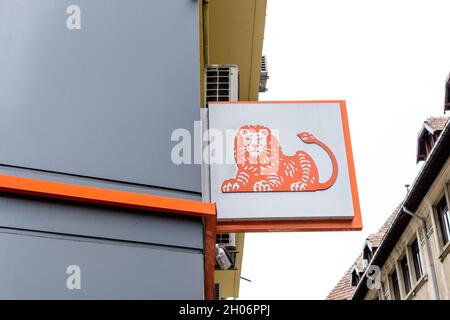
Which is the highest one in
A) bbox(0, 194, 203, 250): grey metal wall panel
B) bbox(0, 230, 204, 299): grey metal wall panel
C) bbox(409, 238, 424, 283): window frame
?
bbox(409, 238, 424, 283): window frame

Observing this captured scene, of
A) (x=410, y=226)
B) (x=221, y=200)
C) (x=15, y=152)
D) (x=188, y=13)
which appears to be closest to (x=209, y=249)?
(x=221, y=200)

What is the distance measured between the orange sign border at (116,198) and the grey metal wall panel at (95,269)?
0.85 feet

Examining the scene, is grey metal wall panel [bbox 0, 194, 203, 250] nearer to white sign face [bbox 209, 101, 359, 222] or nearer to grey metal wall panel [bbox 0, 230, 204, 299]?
grey metal wall panel [bbox 0, 230, 204, 299]

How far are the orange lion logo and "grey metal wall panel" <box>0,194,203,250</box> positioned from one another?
89 cm

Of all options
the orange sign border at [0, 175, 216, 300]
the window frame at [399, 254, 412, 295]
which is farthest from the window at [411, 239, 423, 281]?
the orange sign border at [0, 175, 216, 300]

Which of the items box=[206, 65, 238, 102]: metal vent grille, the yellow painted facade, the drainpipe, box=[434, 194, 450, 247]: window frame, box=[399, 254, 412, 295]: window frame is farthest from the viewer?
box=[399, 254, 412, 295]: window frame

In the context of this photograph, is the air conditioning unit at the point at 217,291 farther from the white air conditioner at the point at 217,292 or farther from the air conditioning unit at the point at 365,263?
the air conditioning unit at the point at 365,263

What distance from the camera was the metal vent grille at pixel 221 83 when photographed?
9016mm

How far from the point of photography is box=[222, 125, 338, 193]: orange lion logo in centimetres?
595

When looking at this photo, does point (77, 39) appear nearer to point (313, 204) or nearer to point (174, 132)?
point (174, 132)

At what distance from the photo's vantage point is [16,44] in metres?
5.31

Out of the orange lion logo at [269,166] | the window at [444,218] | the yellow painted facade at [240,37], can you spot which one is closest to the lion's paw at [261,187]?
the orange lion logo at [269,166]

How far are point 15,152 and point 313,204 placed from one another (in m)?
2.21

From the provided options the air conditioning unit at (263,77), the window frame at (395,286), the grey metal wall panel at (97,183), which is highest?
the air conditioning unit at (263,77)
